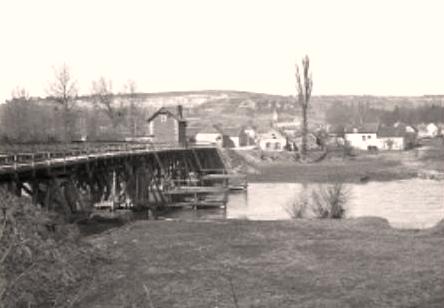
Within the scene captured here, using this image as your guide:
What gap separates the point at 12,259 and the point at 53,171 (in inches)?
468

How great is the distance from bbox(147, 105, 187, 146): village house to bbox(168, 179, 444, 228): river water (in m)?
16.1

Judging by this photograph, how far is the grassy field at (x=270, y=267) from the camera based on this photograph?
1656 cm

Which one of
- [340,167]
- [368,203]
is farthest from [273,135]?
[368,203]

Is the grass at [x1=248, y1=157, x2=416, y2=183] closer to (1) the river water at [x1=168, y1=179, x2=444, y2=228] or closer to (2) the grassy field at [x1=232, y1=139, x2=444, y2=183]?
(2) the grassy field at [x1=232, y1=139, x2=444, y2=183]

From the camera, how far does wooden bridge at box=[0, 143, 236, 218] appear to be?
27109mm

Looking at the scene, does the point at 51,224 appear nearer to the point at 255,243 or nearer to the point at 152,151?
the point at 255,243

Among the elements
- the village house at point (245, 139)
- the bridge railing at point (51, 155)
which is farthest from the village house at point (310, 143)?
the bridge railing at point (51, 155)

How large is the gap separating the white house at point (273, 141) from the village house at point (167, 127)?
128ft

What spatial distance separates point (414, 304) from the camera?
15.8 metres

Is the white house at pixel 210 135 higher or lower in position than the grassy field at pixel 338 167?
higher

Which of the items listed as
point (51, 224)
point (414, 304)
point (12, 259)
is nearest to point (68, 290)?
point (12, 259)

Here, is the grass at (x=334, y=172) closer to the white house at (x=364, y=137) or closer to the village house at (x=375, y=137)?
the village house at (x=375, y=137)

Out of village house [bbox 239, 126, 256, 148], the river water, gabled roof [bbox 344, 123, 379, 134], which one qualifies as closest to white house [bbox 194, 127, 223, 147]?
village house [bbox 239, 126, 256, 148]

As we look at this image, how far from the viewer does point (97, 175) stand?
3625cm
